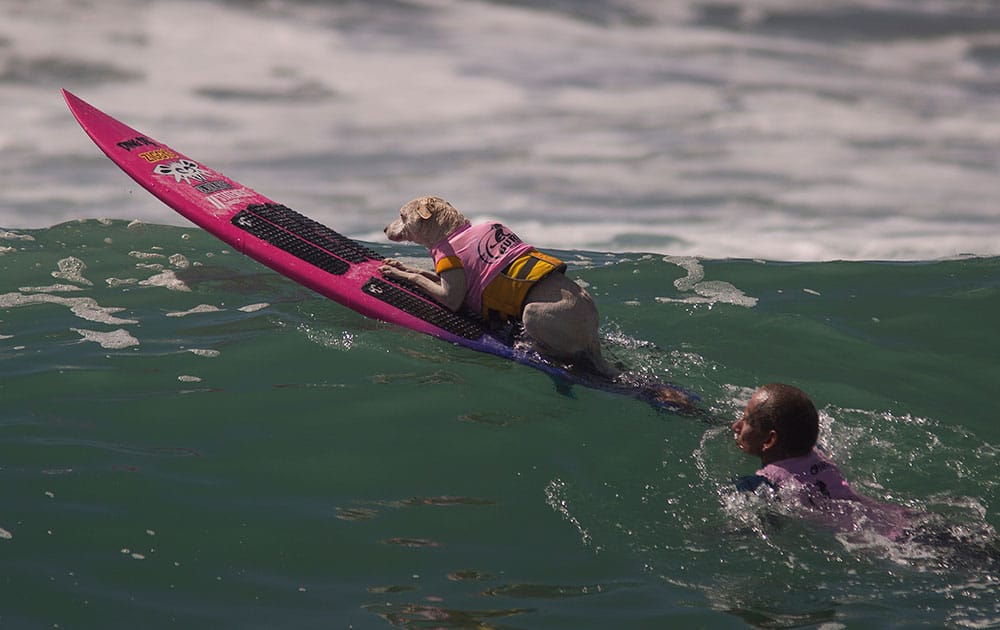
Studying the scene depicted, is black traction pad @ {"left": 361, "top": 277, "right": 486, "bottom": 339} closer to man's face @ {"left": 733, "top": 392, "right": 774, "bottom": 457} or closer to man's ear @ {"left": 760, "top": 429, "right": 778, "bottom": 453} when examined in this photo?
man's face @ {"left": 733, "top": 392, "right": 774, "bottom": 457}

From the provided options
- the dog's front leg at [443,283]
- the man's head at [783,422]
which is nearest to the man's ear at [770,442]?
the man's head at [783,422]

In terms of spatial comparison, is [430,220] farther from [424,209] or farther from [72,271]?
[72,271]

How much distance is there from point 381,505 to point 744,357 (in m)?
3.74

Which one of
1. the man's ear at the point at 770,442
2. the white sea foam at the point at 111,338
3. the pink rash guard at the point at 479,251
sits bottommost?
the man's ear at the point at 770,442

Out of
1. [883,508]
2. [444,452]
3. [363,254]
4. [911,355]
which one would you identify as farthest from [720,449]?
[363,254]

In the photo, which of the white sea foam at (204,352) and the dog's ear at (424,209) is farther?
the dog's ear at (424,209)

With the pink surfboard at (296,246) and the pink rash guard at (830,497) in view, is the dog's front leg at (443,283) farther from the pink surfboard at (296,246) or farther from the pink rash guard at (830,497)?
the pink rash guard at (830,497)

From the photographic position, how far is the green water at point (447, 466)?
440 cm

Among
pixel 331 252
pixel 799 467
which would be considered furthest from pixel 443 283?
pixel 799 467

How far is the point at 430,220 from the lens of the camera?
760 centimetres

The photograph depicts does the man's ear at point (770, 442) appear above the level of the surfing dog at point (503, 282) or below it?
below

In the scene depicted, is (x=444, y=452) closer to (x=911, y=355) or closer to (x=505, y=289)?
(x=505, y=289)

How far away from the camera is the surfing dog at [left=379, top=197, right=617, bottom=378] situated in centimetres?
710

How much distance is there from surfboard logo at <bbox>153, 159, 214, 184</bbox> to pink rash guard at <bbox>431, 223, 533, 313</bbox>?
328cm
